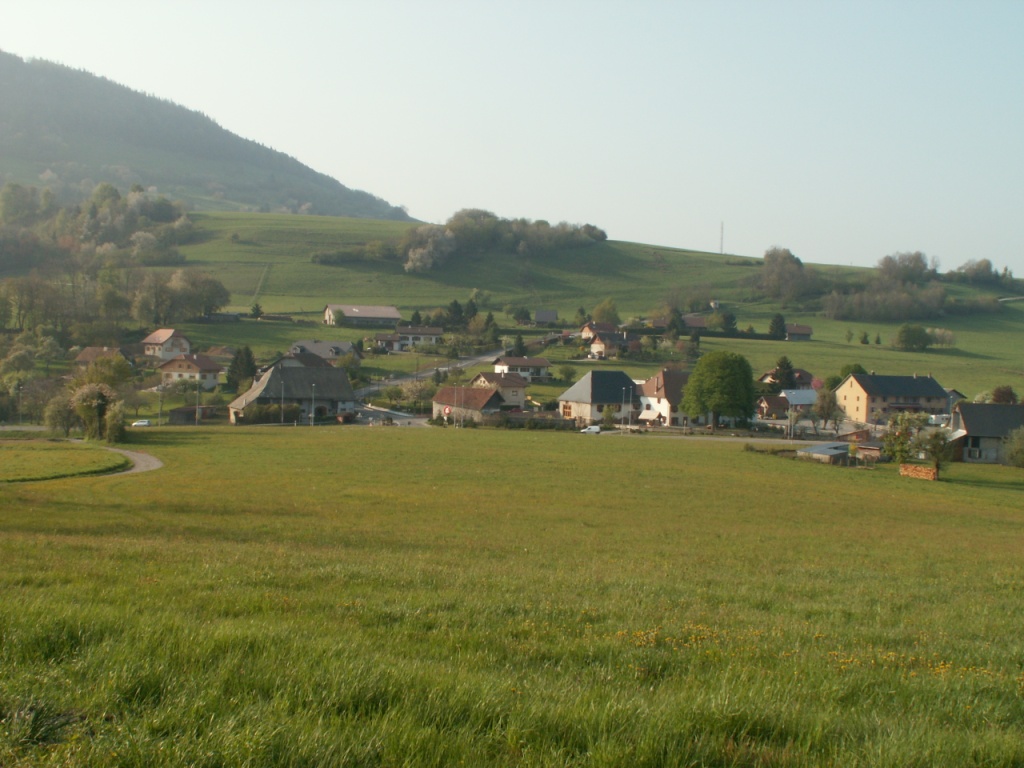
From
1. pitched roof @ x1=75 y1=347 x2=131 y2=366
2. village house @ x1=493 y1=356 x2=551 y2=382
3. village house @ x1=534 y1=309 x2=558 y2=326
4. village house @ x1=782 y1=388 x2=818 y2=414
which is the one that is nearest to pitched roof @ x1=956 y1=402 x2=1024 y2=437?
village house @ x1=782 y1=388 x2=818 y2=414

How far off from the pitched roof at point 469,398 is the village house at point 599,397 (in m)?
9.25

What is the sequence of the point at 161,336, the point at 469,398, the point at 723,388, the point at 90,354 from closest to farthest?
the point at 723,388 → the point at 469,398 → the point at 90,354 → the point at 161,336

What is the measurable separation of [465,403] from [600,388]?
650 inches

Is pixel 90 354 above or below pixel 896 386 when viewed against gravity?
below

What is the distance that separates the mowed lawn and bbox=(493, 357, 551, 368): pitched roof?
84.3 metres

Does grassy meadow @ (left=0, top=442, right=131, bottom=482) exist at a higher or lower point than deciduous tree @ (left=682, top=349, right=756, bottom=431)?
lower

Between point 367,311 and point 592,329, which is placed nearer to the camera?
point 592,329

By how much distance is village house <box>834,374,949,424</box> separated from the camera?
302 ft

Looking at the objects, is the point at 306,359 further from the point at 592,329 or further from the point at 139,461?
the point at 139,461

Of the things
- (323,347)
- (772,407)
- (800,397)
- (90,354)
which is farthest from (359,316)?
(800,397)

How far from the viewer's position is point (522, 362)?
108250 millimetres

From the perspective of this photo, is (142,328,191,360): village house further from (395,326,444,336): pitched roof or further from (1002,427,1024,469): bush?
(1002,427,1024,469): bush

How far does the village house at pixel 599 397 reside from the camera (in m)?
90.8

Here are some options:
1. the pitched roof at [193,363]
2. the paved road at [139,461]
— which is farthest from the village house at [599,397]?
the paved road at [139,461]
